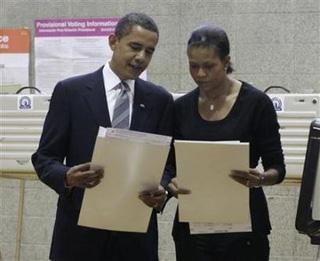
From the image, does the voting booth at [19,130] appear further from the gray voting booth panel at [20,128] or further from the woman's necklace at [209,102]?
the woman's necklace at [209,102]

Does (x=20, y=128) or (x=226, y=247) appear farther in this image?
(x=20, y=128)

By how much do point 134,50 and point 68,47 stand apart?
1886mm

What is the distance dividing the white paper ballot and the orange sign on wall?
2199 mm

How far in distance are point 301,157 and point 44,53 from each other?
1.71 metres

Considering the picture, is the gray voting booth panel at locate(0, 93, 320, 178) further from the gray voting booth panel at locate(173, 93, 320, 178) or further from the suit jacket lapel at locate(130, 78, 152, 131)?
the suit jacket lapel at locate(130, 78, 152, 131)

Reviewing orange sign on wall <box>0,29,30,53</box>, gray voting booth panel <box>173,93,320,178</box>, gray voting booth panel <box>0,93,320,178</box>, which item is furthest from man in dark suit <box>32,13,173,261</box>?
orange sign on wall <box>0,29,30,53</box>

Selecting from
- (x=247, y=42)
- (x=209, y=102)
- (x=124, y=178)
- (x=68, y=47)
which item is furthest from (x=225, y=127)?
(x=68, y=47)

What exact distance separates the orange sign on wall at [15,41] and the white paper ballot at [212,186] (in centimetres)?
220

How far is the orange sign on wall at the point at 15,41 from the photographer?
3607 mm

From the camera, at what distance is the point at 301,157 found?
2.71 m

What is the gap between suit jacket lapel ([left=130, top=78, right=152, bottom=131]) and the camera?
1.75 meters

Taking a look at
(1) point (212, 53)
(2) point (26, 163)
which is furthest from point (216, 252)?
(2) point (26, 163)

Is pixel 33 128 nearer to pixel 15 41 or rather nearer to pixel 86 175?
pixel 15 41

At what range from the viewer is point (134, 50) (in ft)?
5.71
